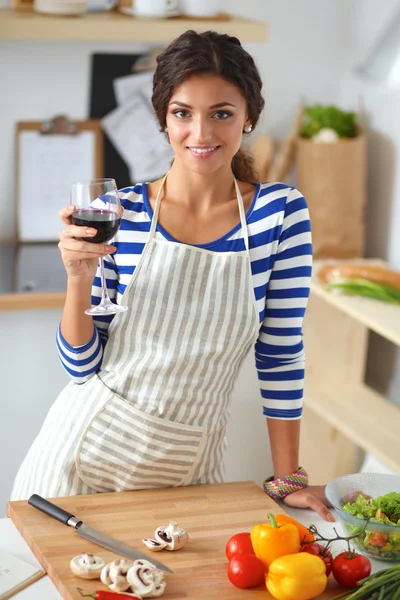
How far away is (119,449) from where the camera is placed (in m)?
1.50

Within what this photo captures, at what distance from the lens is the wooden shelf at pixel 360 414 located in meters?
2.52

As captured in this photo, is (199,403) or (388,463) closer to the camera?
(199,403)

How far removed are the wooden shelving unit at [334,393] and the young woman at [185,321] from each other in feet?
3.82

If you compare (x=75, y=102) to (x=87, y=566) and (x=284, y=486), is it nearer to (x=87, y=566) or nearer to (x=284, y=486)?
(x=284, y=486)

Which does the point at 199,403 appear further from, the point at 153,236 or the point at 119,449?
the point at 153,236

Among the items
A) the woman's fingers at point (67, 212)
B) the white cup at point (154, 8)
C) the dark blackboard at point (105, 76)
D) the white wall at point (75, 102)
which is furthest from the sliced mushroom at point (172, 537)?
the dark blackboard at point (105, 76)

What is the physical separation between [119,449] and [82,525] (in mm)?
245

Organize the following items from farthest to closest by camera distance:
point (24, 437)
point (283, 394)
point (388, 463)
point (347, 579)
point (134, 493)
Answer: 1. point (24, 437)
2. point (388, 463)
3. point (283, 394)
4. point (134, 493)
5. point (347, 579)

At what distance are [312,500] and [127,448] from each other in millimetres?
314

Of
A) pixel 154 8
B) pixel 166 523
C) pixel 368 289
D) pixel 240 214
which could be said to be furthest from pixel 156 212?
pixel 154 8

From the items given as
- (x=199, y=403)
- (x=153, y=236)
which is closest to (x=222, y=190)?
(x=153, y=236)

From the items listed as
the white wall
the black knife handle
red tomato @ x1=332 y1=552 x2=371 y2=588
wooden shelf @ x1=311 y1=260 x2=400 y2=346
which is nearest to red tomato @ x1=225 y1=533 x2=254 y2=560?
→ red tomato @ x1=332 y1=552 x2=371 y2=588

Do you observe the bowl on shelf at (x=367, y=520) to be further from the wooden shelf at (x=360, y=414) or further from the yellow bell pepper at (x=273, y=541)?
the wooden shelf at (x=360, y=414)

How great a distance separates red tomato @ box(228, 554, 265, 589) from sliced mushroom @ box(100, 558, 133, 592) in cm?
13
